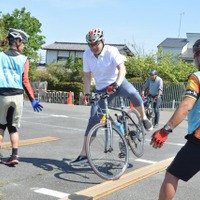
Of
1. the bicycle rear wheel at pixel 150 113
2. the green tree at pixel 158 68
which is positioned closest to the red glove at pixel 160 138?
the bicycle rear wheel at pixel 150 113

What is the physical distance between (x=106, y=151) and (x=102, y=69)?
3.77 ft

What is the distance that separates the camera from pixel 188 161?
3240 millimetres

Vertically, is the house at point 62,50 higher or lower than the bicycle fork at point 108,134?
Result: higher

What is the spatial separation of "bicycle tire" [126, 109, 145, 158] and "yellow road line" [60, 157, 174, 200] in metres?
0.42

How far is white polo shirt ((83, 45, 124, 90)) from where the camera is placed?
17.6 feet

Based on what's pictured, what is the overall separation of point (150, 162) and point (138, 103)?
3.17 feet

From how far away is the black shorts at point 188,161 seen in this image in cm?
324

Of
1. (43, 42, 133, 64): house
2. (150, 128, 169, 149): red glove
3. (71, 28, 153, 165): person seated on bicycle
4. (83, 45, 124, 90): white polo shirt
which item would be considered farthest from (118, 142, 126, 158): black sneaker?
(43, 42, 133, 64): house

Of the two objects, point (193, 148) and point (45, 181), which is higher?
point (193, 148)

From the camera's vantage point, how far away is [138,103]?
5.93 m

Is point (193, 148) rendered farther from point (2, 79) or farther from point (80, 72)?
point (80, 72)

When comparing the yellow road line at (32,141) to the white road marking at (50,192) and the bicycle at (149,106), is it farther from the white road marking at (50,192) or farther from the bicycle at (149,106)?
the bicycle at (149,106)

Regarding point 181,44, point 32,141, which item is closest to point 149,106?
point 32,141

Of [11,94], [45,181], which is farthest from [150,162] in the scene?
[11,94]
